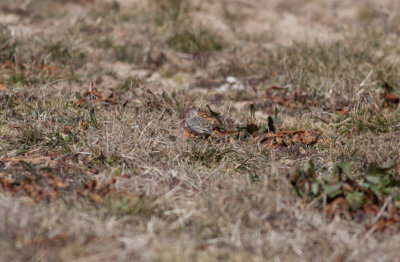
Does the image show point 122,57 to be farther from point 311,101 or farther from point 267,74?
point 311,101

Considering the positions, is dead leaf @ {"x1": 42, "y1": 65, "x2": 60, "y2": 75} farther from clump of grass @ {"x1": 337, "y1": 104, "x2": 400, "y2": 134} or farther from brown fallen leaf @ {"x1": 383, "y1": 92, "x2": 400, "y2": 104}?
brown fallen leaf @ {"x1": 383, "y1": 92, "x2": 400, "y2": 104}

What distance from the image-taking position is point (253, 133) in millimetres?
3164

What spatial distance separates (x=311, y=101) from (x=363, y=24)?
2736 mm

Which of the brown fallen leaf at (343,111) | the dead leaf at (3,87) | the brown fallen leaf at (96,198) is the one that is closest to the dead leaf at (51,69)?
the dead leaf at (3,87)

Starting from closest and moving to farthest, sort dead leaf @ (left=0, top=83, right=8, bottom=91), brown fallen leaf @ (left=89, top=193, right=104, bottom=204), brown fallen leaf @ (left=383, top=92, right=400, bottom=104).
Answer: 1. brown fallen leaf @ (left=89, top=193, right=104, bottom=204)
2. dead leaf @ (left=0, top=83, right=8, bottom=91)
3. brown fallen leaf @ (left=383, top=92, right=400, bottom=104)

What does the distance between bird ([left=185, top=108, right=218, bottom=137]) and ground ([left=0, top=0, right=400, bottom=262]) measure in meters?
0.05

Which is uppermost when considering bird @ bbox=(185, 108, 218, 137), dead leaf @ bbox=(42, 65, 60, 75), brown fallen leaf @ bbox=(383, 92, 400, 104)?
brown fallen leaf @ bbox=(383, 92, 400, 104)

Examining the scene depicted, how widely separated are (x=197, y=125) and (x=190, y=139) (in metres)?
0.24

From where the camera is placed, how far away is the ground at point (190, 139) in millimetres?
1968

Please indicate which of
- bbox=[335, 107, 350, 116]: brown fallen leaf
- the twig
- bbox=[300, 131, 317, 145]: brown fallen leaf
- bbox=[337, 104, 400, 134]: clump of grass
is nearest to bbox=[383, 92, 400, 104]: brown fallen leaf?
bbox=[337, 104, 400, 134]: clump of grass

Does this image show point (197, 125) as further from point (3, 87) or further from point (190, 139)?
point (3, 87)

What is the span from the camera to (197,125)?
10.2 ft

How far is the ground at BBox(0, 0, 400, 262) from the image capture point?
197cm

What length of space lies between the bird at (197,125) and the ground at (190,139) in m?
0.05
